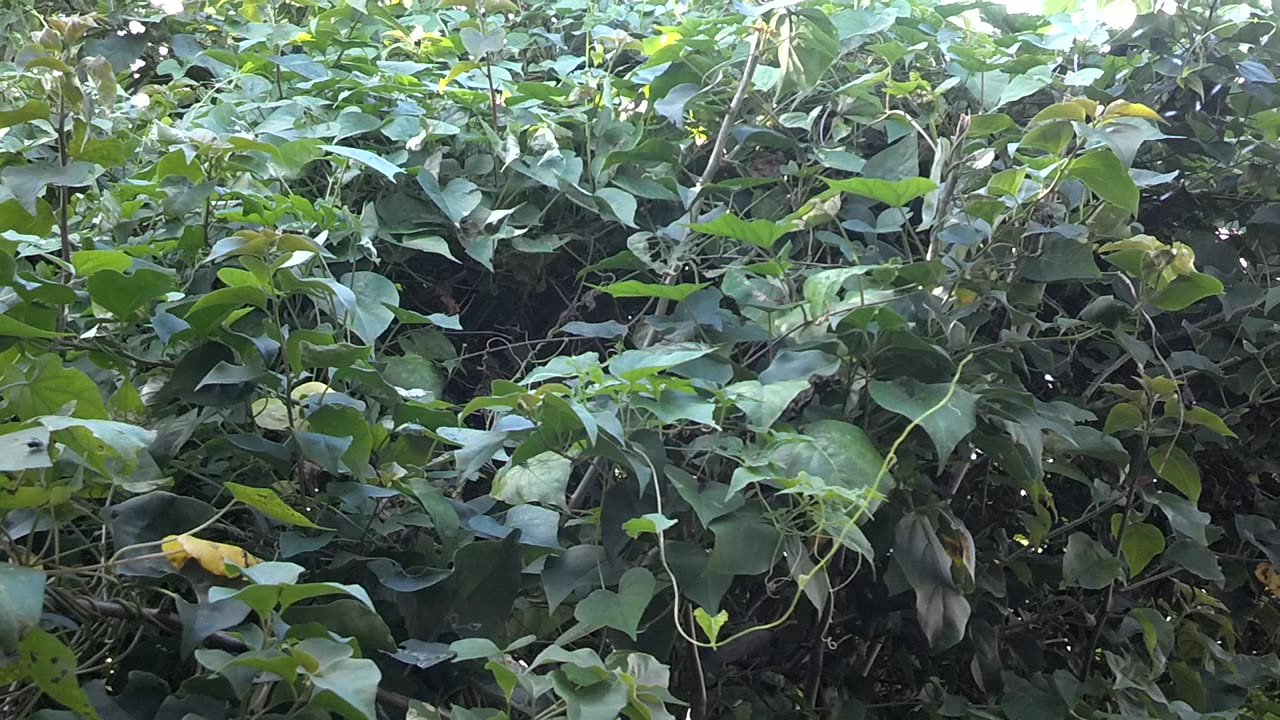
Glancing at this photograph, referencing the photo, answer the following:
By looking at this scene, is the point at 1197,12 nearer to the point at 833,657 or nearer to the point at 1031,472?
the point at 1031,472

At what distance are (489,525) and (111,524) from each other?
12.8 inches

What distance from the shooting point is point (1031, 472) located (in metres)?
1.05

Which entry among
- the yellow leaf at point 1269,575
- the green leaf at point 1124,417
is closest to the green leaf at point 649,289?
the green leaf at point 1124,417

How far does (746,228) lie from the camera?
3.40 ft

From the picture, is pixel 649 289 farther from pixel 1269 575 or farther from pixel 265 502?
pixel 1269 575

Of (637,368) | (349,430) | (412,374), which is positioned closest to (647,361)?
(637,368)

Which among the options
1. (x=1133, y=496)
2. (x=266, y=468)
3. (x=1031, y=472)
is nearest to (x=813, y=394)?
(x=1031, y=472)

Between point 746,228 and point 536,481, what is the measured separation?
1.06 feet

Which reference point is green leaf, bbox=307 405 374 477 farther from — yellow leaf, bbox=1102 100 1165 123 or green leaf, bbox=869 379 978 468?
yellow leaf, bbox=1102 100 1165 123

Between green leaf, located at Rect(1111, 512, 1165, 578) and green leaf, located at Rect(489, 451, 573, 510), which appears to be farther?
green leaf, located at Rect(1111, 512, 1165, 578)

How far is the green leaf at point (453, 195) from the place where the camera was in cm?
127

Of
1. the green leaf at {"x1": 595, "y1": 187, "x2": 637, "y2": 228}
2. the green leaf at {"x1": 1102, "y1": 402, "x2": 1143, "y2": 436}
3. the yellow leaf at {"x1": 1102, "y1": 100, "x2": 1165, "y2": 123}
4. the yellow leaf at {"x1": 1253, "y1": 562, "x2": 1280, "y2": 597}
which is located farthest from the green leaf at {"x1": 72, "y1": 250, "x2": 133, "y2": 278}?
the yellow leaf at {"x1": 1253, "y1": 562, "x2": 1280, "y2": 597}

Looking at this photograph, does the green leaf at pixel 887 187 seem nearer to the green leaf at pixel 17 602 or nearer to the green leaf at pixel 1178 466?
the green leaf at pixel 1178 466

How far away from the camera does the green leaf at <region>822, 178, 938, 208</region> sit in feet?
3.31
